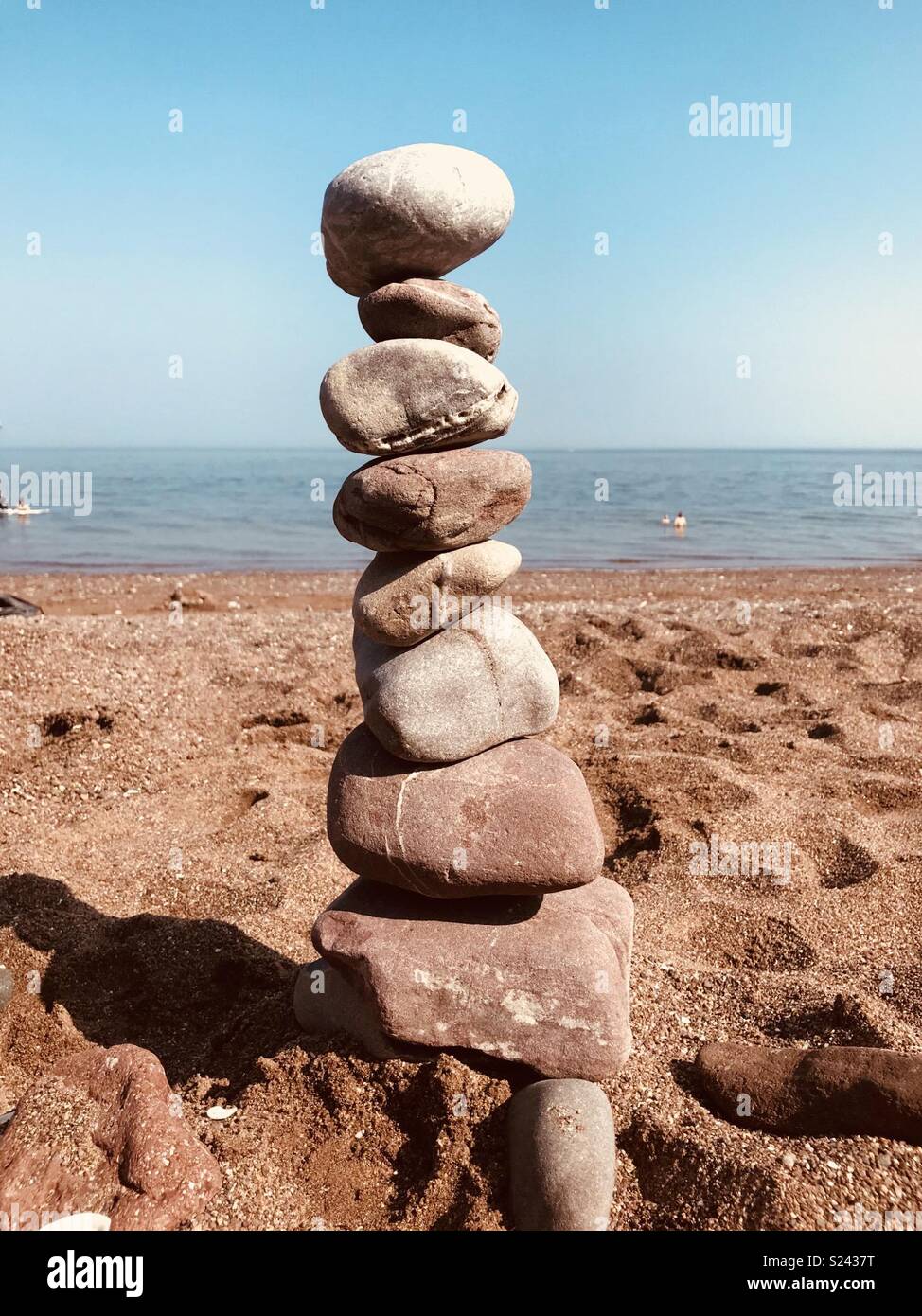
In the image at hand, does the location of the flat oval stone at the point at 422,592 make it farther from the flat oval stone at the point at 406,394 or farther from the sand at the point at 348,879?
the sand at the point at 348,879

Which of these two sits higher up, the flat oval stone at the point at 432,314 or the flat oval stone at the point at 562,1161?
the flat oval stone at the point at 432,314

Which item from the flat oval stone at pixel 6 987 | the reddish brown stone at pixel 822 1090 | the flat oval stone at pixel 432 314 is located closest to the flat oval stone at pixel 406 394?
the flat oval stone at pixel 432 314

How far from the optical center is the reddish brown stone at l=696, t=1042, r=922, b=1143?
326 cm

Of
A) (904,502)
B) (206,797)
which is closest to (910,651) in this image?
(206,797)

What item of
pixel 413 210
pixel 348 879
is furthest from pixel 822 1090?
pixel 413 210

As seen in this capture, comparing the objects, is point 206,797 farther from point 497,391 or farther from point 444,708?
point 497,391

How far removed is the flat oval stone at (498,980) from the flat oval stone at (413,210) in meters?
2.54

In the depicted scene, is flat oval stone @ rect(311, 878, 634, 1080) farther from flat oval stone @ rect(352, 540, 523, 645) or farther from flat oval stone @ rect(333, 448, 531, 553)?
flat oval stone @ rect(333, 448, 531, 553)

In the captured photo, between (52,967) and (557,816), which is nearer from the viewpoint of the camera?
(557,816)

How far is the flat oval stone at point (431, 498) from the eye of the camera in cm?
357

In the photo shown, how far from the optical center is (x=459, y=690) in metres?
3.73

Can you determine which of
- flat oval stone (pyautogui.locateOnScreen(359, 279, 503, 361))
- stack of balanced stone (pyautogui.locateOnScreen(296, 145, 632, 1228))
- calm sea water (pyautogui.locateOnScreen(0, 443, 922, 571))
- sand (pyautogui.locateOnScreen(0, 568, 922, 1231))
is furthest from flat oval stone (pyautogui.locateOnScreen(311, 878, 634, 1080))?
calm sea water (pyautogui.locateOnScreen(0, 443, 922, 571))

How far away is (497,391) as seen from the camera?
372 cm
